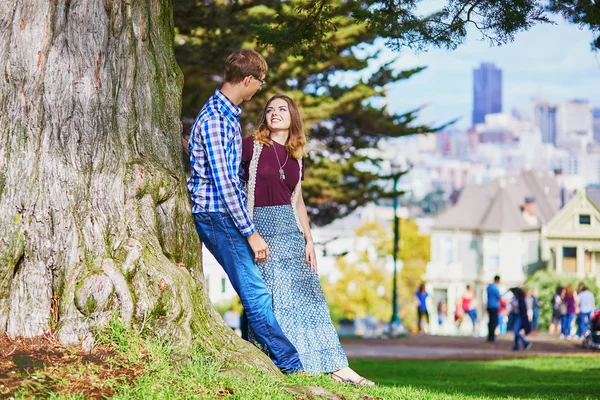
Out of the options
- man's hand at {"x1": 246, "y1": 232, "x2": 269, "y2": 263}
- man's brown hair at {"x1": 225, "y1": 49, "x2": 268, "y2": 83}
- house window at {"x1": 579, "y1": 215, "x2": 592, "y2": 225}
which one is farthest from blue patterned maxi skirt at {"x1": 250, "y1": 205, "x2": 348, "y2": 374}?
house window at {"x1": 579, "y1": 215, "x2": 592, "y2": 225}

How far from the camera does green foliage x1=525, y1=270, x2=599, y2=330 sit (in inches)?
1877

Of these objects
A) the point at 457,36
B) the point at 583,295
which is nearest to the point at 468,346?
the point at 583,295

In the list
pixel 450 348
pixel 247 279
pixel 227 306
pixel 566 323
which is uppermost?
pixel 247 279

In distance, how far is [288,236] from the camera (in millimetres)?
6445

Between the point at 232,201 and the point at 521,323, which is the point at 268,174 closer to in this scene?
the point at 232,201

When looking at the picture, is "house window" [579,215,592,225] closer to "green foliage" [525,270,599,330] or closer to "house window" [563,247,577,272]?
"house window" [563,247,577,272]

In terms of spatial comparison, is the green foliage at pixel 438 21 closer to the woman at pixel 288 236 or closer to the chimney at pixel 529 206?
the woman at pixel 288 236

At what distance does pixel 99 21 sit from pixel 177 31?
1067cm

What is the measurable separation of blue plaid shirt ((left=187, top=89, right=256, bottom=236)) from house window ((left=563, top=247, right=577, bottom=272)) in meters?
55.0

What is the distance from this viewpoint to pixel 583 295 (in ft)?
78.5

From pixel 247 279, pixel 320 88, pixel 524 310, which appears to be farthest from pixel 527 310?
pixel 247 279

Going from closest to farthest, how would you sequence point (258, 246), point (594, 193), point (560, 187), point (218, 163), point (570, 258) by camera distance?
point (218, 163) < point (258, 246) < point (570, 258) < point (594, 193) < point (560, 187)

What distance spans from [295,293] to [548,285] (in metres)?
46.1

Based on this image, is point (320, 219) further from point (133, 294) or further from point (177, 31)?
point (133, 294)
